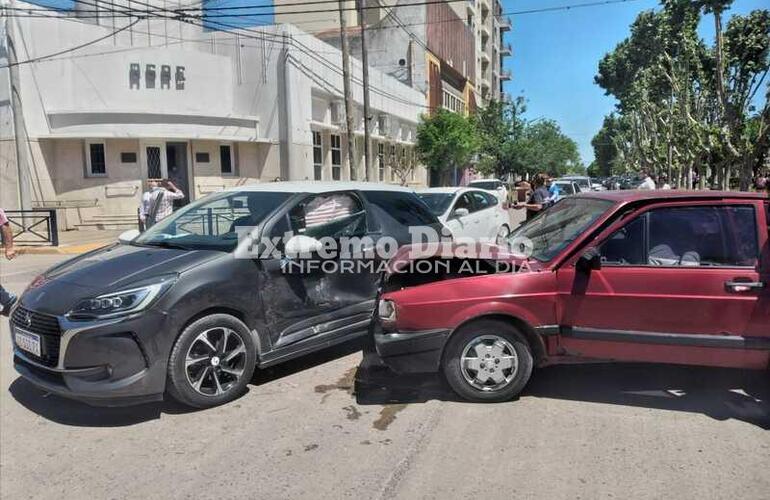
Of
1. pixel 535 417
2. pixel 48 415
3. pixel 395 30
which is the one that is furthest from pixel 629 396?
pixel 395 30

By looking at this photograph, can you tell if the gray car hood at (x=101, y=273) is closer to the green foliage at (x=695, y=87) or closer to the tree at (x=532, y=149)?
the green foliage at (x=695, y=87)

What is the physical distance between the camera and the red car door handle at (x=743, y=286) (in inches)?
157

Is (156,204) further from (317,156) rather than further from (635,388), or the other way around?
(317,156)

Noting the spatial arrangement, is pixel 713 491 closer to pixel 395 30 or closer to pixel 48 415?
pixel 48 415

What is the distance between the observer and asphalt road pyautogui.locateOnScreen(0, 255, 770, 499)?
10.6 feet

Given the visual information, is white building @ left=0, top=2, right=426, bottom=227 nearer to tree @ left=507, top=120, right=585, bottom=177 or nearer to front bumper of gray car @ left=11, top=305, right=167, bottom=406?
front bumper of gray car @ left=11, top=305, right=167, bottom=406

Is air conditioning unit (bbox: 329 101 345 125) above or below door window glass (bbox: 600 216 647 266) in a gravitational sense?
above

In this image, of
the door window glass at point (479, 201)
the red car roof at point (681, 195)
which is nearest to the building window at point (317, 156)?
the door window glass at point (479, 201)

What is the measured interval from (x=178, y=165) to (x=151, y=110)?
→ 206cm

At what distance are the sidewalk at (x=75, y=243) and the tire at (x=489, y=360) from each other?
1177 centimetres

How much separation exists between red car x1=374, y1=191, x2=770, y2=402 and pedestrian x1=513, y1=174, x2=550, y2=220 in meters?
5.98

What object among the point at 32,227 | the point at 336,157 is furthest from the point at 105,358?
the point at 336,157

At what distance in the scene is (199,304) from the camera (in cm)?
408

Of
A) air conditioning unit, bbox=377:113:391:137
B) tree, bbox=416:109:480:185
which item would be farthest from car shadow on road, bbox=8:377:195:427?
air conditioning unit, bbox=377:113:391:137
